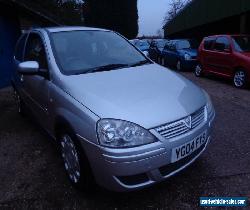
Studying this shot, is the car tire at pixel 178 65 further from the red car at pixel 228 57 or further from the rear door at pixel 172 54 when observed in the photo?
the red car at pixel 228 57

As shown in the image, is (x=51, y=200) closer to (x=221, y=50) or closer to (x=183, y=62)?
(x=221, y=50)

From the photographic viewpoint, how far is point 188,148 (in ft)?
9.98

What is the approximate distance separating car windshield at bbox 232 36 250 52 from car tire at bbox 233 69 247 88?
2.49 ft

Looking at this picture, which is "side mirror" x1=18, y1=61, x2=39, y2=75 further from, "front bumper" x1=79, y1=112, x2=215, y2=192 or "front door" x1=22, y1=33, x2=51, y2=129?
"front bumper" x1=79, y1=112, x2=215, y2=192

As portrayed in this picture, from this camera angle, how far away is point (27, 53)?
504 cm

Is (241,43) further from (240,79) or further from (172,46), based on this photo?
(172,46)

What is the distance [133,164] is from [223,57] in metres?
7.94

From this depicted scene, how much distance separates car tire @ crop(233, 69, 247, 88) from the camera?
28.7 feet

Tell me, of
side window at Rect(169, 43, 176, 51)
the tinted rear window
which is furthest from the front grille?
side window at Rect(169, 43, 176, 51)

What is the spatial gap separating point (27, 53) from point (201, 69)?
7.93 meters

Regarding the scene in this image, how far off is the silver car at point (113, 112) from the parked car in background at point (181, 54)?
9516 mm

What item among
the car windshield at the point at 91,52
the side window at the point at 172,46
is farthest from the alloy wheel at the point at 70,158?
the side window at the point at 172,46

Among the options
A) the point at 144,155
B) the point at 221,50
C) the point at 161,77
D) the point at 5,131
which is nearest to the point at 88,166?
the point at 144,155

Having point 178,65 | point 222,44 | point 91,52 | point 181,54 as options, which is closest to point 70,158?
point 91,52
